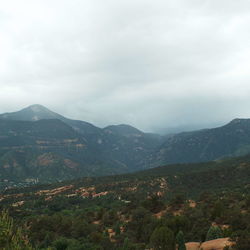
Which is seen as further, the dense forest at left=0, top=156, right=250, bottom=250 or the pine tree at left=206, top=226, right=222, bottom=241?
the pine tree at left=206, top=226, right=222, bottom=241

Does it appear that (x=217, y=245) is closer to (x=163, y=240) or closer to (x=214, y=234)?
(x=214, y=234)

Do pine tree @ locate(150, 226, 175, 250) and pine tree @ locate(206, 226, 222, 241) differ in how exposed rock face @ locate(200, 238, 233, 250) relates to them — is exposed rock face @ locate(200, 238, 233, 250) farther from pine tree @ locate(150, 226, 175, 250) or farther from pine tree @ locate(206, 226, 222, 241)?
pine tree @ locate(206, 226, 222, 241)

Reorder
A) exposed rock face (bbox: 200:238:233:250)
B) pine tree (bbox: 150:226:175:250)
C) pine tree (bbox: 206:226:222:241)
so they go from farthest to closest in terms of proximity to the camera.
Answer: pine tree (bbox: 206:226:222:241) → pine tree (bbox: 150:226:175:250) → exposed rock face (bbox: 200:238:233:250)

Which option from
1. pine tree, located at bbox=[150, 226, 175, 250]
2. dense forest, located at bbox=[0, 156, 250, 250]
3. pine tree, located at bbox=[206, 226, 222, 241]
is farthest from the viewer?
pine tree, located at bbox=[206, 226, 222, 241]

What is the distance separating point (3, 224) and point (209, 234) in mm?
38090

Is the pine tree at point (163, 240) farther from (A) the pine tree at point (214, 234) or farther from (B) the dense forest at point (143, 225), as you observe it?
(A) the pine tree at point (214, 234)

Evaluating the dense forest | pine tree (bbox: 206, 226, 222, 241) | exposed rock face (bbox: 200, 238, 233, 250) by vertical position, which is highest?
exposed rock face (bbox: 200, 238, 233, 250)

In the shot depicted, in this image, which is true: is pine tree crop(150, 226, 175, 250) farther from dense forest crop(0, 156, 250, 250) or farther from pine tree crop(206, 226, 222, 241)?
pine tree crop(206, 226, 222, 241)

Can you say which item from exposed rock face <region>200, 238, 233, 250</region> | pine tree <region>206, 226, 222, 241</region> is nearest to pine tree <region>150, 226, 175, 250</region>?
exposed rock face <region>200, 238, 233, 250</region>

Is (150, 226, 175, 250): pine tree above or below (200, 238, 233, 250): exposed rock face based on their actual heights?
below

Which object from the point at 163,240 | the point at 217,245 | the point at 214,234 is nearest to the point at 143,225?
the point at 214,234

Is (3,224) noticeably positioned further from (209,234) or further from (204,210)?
(204,210)

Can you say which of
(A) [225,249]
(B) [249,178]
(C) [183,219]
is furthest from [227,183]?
(A) [225,249]

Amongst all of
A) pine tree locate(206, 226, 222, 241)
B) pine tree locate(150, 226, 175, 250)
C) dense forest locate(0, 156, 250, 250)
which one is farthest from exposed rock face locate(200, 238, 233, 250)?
pine tree locate(206, 226, 222, 241)
